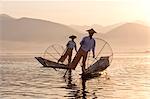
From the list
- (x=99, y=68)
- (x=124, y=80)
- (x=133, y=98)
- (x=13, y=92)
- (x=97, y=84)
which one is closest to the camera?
(x=133, y=98)

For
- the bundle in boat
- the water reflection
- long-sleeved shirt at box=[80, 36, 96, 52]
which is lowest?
the water reflection

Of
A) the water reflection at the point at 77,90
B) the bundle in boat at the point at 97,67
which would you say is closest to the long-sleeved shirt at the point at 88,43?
the bundle in boat at the point at 97,67

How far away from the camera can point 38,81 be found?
1051 inches

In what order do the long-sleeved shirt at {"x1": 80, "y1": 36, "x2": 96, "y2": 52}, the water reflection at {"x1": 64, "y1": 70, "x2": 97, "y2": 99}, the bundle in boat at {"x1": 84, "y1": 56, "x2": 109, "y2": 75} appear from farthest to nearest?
1. the bundle in boat at {"x1": 84, "y1": 56, "x2": 109, "y2": 75}
2. the long-sleeved shirt at {"x1": 80, "y1": 36, "x2": 96, "y2": 52}
3. the water reflection at {"x1": 64, "y1": 70, "x2": 97, "y2": 99}

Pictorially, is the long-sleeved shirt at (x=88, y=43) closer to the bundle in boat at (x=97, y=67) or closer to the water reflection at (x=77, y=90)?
the bundle in boat at (x=97, y=67)

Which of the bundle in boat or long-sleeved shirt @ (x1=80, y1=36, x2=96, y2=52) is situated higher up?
long-sleeved shirt @ (x1=80, y1=36, x2=96, y2=52)

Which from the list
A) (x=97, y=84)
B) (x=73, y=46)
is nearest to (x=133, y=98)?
(x=97, y=84)

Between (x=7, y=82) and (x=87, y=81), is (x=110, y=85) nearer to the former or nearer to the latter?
(x=87, y=81)

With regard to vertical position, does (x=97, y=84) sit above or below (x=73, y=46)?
below

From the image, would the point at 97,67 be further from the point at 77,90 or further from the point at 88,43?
the point at 77,90

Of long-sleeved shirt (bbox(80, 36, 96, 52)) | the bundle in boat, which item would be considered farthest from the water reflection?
long-sleeved shirt (bbox(80, 36, 96, 52))

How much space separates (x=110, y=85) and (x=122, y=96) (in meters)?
4.65

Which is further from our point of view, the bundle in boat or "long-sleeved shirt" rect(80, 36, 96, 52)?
the bundle in boat

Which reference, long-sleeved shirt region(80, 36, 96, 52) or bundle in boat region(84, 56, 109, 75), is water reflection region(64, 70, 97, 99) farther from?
long-sleeved shirt region(80, 36, 96, 52)
